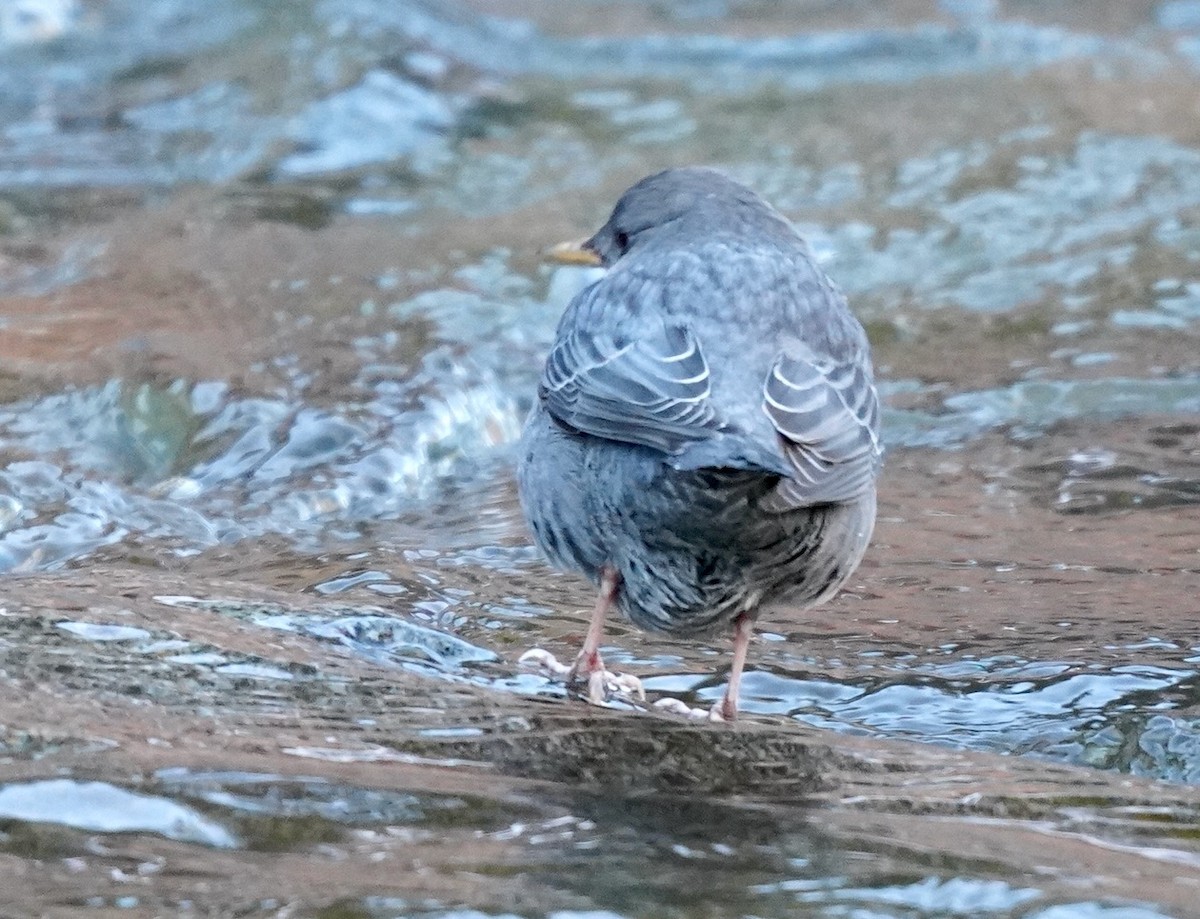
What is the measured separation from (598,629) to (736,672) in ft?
1.19

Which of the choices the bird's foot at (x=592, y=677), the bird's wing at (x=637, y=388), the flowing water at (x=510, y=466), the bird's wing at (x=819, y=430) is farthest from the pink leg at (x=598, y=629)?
the bird's wing at (x=819, y=430)

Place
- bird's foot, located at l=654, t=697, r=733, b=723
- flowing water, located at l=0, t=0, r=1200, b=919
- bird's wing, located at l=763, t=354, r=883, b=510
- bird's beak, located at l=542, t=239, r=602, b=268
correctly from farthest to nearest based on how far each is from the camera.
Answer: bird's beak, located at l=542, t=239, r=602, b=268 < bird's foot, located at l=654, t=697, r=733, b=723 < bird's wing, located at l=763, t=354, r=883, b=510 < flowing water, located at l=0, t=0, r=1200, b=919

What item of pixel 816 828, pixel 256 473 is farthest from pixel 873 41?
pixel 816 828

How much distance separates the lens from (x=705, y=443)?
3.83 m

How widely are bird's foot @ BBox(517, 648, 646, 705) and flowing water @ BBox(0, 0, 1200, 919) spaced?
8 cm

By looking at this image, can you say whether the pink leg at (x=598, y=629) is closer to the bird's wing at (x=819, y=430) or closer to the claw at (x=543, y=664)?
the claw at (x=543, y=664)

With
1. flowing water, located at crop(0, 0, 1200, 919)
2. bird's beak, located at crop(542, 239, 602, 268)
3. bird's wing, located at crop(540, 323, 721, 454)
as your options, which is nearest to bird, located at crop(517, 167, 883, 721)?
bird's wing, located at crop(540, 323, 721, 454)

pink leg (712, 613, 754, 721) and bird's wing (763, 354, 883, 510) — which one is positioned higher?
bird's wing (763, 354, 883, 510)

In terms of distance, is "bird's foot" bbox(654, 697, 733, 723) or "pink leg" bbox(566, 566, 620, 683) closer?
"bird's foot" bbox(654, 697, 733, 723)

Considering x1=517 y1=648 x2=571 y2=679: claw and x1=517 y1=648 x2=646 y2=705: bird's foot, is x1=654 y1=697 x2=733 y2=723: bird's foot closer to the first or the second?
x1=517 y1=648 x2=646 y2=705: bird's foot

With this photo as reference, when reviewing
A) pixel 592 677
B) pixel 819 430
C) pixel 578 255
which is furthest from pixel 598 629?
pixel 578 255

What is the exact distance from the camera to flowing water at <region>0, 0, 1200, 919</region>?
2.97m

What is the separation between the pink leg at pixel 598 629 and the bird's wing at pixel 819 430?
0.68 metres

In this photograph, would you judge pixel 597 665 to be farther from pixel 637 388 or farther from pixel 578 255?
pixel 578 255
